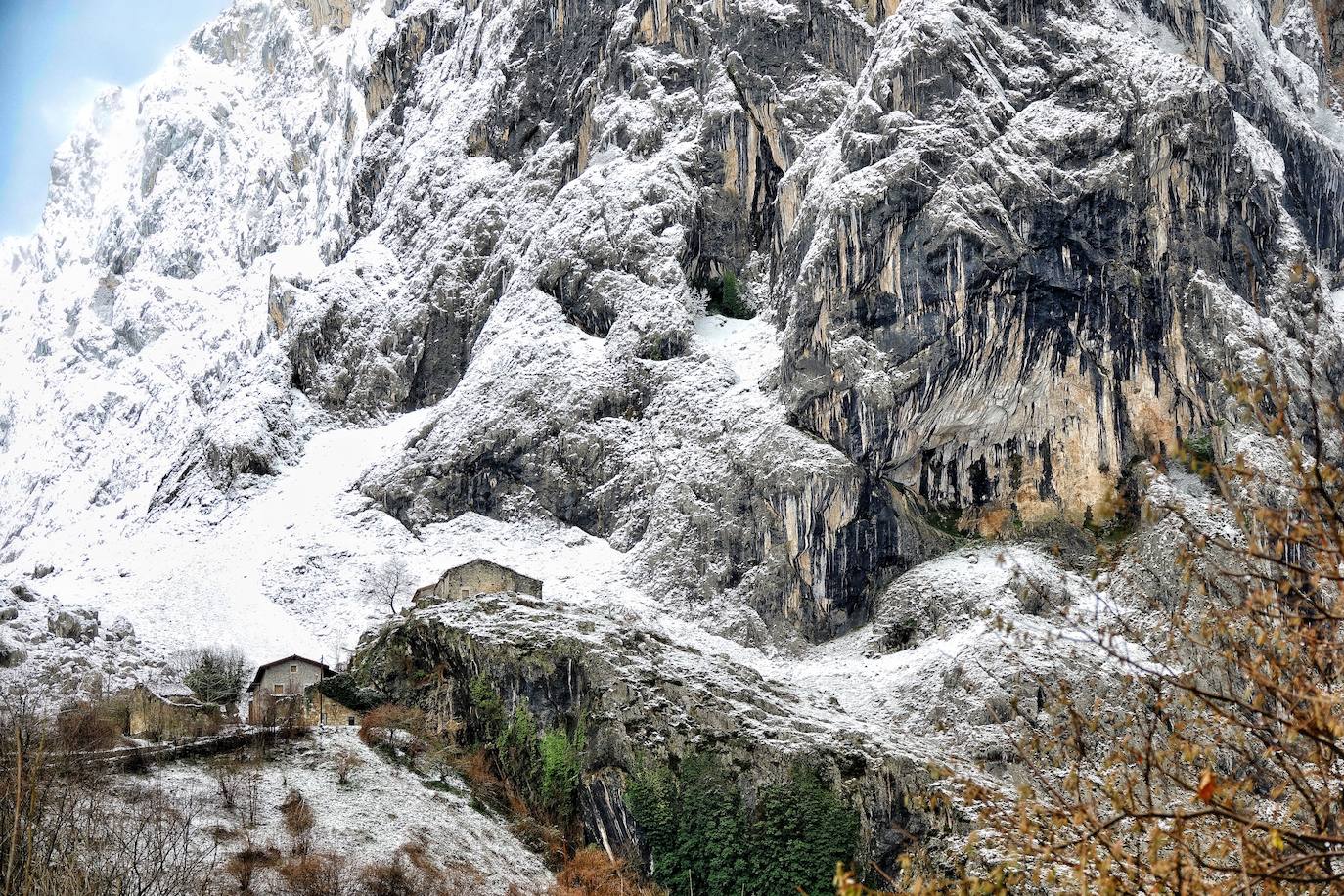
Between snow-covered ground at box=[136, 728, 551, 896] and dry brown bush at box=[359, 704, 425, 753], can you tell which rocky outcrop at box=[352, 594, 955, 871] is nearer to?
dry brown bush at box=[359, 704, 425, 753]

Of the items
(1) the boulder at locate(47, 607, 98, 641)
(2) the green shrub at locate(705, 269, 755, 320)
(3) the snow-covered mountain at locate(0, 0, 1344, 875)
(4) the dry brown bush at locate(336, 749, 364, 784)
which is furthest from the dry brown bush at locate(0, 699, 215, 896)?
(2) the green shrub at locate(705, 269, 755, 320)

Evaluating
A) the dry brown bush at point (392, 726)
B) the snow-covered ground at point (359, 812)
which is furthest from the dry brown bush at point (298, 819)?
the dry brown bush at point (392, 726)

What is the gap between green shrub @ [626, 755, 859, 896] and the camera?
2074 inches

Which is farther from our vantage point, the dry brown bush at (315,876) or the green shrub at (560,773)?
the green shrub at (560,773)

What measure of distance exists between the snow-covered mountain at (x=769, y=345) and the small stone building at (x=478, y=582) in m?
2.92

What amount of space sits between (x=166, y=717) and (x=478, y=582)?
23004mm

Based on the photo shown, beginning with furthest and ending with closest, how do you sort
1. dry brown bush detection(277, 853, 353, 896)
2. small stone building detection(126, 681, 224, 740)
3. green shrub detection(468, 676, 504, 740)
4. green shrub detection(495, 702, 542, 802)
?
green shrub detection(468, 676, 504, 740) < small stone building detection(126, 681, 224, 740) < green shrub detection(495, 702, 542, 802) < dry brown bush detection(277, 853, 353, 896)

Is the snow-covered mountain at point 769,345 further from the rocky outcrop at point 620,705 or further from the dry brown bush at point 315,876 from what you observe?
the dry brown bush at point 315,876

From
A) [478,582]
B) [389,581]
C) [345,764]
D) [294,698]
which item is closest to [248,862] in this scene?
[345,764]

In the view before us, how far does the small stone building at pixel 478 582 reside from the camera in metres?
82.5

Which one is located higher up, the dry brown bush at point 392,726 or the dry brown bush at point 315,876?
the dry brown bush at point 392,726

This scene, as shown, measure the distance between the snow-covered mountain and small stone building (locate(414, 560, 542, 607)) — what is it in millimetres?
2920

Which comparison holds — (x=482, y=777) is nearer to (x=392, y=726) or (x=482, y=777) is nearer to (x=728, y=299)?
(x=392, y=726)

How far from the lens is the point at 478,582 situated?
8312cm
